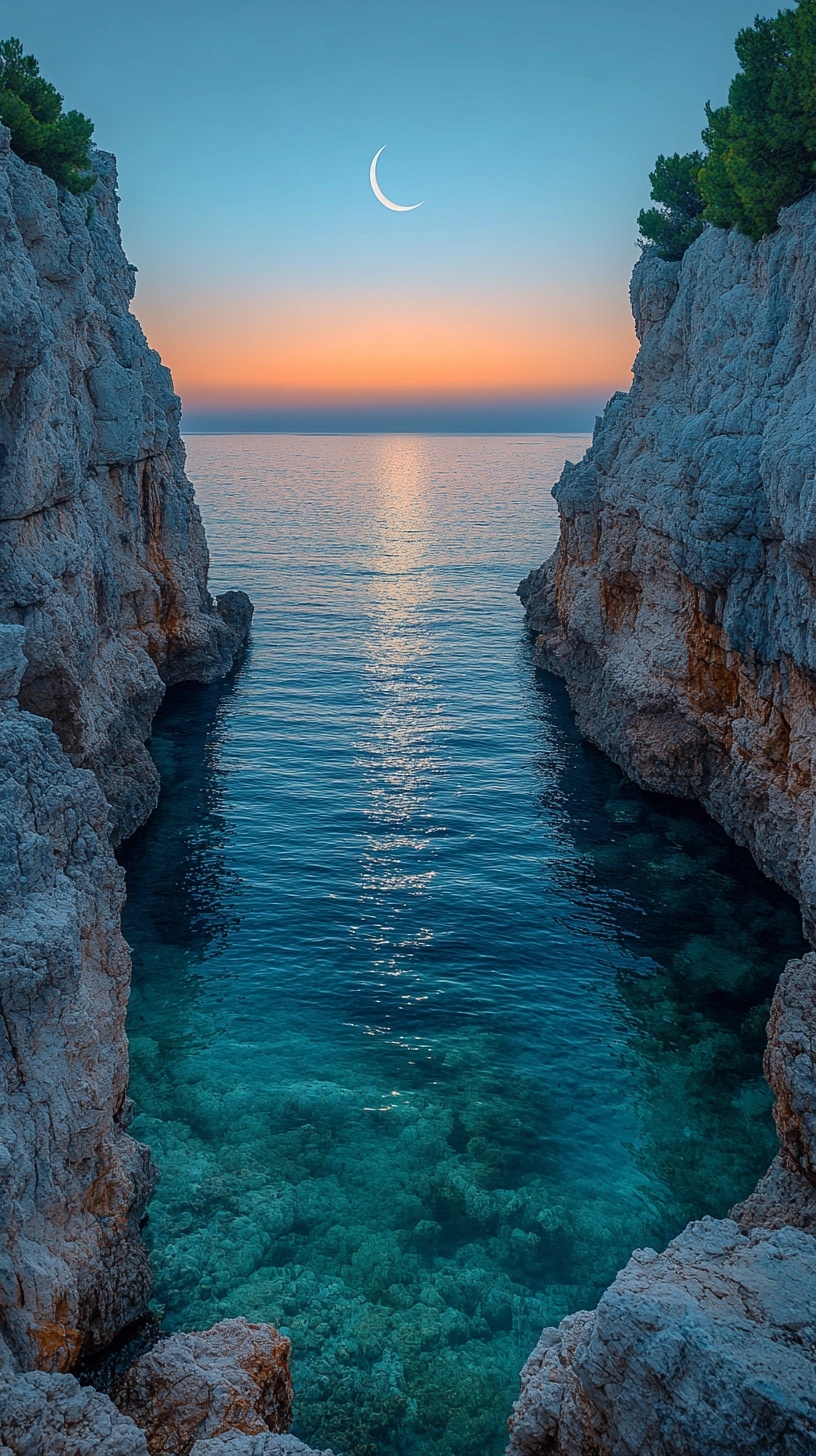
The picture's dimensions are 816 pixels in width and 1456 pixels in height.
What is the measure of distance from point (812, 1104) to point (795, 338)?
26.0 meters

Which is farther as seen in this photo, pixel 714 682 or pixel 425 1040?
pixel 714 682

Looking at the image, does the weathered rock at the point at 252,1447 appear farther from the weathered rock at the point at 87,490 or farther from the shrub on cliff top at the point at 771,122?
the shrub on cliff top at the point at 771,122

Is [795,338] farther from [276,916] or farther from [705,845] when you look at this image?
[276,916]

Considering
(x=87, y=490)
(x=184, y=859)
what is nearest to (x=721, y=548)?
(x=184, y=859)

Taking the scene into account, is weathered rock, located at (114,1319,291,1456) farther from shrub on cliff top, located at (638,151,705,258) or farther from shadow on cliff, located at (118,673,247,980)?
shrub on cliff top, located at (638,151,705,258)

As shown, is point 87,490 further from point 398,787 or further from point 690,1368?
point 690,1368

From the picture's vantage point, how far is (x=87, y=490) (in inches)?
1495

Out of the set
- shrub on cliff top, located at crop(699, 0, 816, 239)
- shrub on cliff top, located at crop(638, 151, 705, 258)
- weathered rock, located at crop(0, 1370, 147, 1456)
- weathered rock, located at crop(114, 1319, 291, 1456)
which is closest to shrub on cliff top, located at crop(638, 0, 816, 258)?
shrub on cliff top, located at crop(699, 0, 816, 239)

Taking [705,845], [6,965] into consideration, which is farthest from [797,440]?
[6,965]

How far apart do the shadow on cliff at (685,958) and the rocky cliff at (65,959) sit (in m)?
11.8

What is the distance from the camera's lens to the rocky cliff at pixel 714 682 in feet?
39.7

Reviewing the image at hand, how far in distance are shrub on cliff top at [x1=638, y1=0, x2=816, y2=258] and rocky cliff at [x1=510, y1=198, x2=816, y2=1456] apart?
113cm

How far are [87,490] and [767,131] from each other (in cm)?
2816

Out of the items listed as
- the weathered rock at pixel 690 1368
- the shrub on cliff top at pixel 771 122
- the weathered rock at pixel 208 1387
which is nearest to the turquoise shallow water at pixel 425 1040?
the weathered rock at pixel 208 1387
